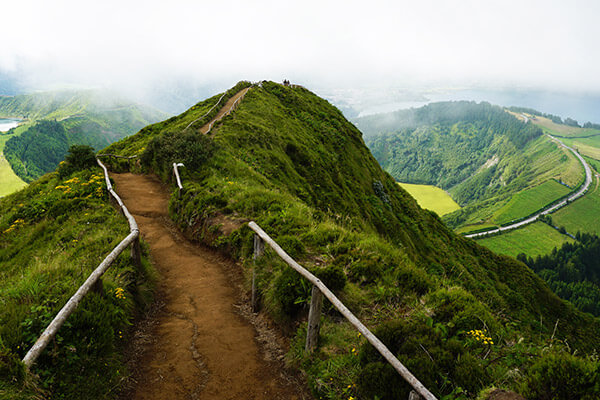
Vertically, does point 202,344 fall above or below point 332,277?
below

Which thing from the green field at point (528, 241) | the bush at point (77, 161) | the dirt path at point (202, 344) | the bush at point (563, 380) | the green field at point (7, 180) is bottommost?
the green field at point (528, 241)

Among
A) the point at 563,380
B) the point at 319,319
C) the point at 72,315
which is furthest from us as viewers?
the point at 319,319

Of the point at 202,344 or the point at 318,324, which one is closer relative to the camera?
the point at 318,324

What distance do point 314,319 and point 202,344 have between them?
8.67 ft

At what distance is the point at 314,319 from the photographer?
5.45m

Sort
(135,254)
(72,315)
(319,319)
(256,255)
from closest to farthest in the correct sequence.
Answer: (72,315), (319,319), (135,254), (256,255)

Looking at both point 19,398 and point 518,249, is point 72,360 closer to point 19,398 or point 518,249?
point 19,398

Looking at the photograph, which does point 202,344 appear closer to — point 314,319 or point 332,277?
point 314,319

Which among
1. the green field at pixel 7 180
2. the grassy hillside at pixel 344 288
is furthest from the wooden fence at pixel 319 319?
the green field at pixel 7 180

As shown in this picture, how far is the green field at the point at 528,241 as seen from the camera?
16562 centimetres

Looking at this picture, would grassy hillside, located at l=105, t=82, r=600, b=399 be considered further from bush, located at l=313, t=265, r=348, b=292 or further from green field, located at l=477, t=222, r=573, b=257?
green field, located at l=477, t=222, r=573, b=257

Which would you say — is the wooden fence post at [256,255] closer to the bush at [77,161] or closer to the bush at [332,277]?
the bush at [332,277]

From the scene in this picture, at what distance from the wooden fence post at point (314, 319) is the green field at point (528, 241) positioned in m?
185

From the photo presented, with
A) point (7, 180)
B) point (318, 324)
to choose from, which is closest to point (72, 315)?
point (318, 324)
